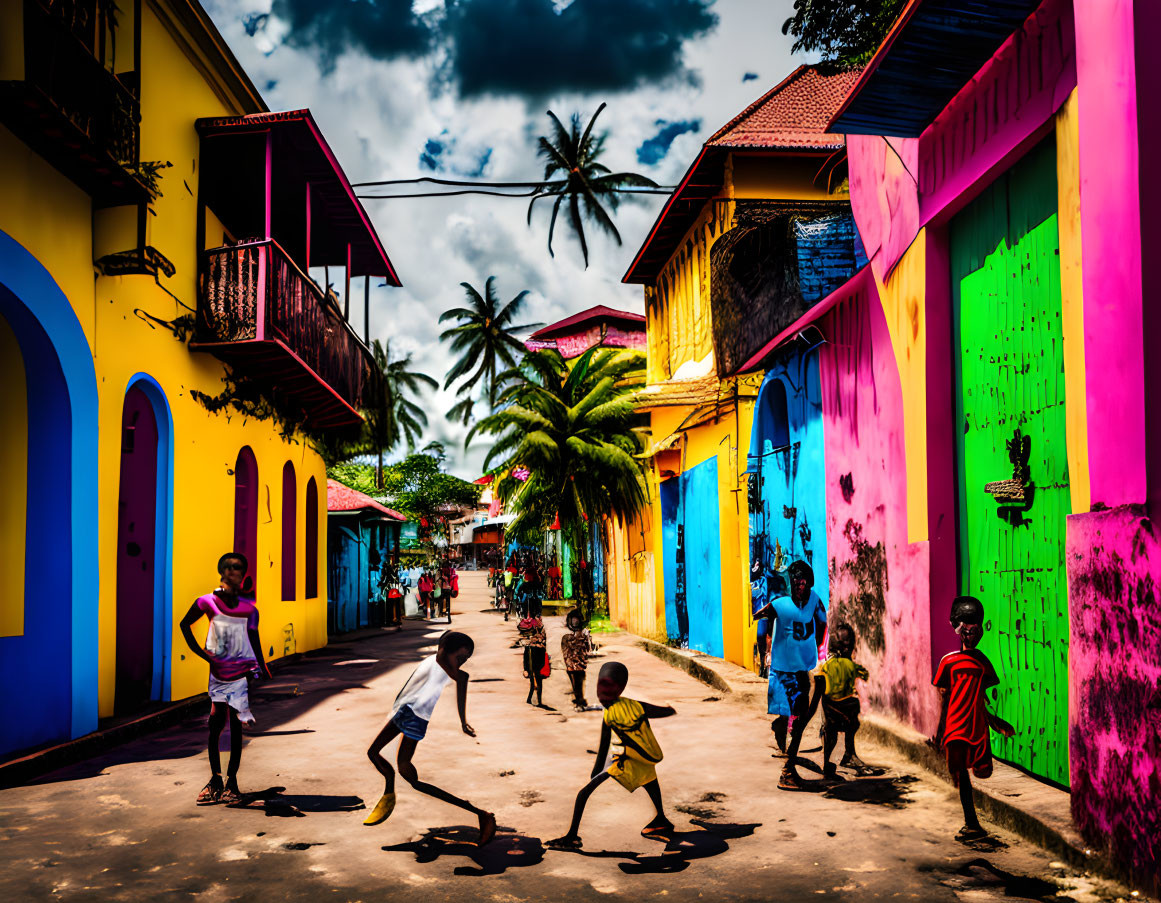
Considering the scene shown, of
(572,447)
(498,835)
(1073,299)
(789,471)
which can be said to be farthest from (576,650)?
(572,447)

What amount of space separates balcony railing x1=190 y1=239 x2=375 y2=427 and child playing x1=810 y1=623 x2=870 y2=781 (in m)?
7.92

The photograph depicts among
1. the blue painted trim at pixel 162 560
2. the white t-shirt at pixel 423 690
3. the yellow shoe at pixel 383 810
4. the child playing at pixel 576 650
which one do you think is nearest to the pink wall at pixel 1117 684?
the white t-shirt at pixel 423 690

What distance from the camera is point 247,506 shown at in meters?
14.7

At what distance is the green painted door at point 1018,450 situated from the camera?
6074 millimetres

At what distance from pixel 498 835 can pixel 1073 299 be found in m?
4.49

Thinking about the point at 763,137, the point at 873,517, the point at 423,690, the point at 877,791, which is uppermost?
the point at 763,137

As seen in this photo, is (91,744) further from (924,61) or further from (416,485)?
(416,485)

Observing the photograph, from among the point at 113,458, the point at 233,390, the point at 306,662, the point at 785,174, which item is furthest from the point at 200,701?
the point at 785,174

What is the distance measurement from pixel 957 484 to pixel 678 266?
12.8 meters

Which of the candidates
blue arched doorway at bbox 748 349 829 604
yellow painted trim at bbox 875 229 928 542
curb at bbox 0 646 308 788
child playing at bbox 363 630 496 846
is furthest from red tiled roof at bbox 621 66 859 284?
child playing at bbox 363 630 496 846

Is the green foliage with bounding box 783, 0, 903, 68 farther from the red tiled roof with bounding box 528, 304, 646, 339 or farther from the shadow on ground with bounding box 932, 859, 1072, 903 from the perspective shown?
the red tiled roof with bounding box 528, 304, 646, 339

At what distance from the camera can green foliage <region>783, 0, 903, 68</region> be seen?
1344 cm

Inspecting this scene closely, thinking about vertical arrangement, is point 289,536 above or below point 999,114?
below

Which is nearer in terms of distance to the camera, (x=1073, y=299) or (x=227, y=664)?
(x=1073, y=299)
